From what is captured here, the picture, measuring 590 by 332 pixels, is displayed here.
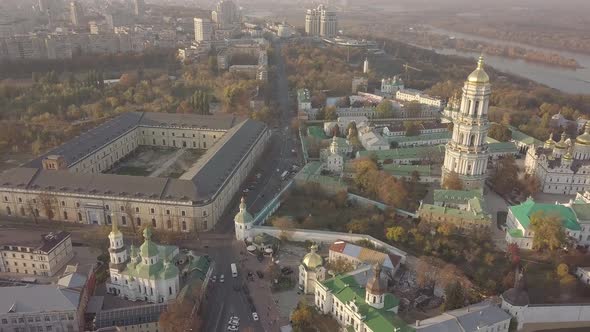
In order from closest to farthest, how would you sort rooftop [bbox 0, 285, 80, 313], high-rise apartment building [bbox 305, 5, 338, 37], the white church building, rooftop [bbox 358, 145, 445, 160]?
rooftop [bbox 0, 285, 80, 313] → the white church building → rooftop [bbox 358, 145, 445, 160] → high-rise apartment building [bbox 305, 5, 338, 37]

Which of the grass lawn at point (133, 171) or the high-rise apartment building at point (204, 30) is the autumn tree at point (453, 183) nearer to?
the grass lawn at point (133, 171)

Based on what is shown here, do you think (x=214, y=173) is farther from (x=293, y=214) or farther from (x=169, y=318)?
(x=169, y=318)

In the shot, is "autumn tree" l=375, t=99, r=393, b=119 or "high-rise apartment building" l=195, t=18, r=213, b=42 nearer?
"autumn tree" l=375, t=99, r=393, b=119

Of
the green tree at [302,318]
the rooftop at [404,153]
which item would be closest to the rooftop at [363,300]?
the green tree at [302,318]

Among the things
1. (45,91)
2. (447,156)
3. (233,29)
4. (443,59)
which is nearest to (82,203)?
(447,156)

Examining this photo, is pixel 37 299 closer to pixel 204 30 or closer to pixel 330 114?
pixel 330 114

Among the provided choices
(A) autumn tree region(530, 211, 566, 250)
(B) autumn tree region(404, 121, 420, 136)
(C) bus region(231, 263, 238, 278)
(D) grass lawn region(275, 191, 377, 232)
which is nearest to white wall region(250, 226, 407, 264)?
(D) grass lawn region(275, 191, 377, 232)

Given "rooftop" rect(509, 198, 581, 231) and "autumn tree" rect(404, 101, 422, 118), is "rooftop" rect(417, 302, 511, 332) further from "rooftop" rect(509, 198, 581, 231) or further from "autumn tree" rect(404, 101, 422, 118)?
"autumn tree" rect(404, 101, 422, 118)
